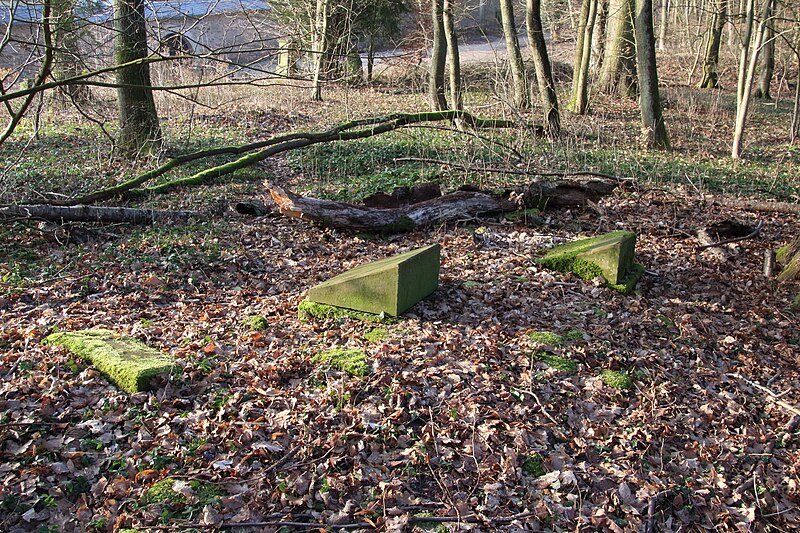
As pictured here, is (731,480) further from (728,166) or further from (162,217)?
(728,166)

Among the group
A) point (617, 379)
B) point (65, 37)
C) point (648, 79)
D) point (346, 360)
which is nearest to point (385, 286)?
point (346, 360)

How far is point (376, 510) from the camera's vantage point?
368 cm

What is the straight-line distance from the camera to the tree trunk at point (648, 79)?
13.0 m

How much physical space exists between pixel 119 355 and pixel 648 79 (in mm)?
12102

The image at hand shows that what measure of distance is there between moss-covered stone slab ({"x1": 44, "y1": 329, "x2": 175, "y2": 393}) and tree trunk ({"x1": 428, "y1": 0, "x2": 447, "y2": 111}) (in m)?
11.3

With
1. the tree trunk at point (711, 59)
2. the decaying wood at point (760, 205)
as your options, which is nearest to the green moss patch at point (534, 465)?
the decaying wood at point (760, 205)

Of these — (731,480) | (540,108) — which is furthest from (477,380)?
(540,108)

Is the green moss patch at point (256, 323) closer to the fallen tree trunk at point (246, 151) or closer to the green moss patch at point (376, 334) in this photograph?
the green moss patch at point (376, 334)

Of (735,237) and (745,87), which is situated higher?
(745,87)

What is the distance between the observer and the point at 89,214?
7.62 meters

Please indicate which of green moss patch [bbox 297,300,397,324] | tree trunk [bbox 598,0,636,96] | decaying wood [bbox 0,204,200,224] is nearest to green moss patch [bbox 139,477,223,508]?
green moss patch [bbox 297,300,397,324]

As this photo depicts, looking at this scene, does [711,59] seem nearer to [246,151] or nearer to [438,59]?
[438,59]

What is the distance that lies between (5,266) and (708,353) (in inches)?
275

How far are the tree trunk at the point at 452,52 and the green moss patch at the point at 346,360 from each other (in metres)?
9.67
